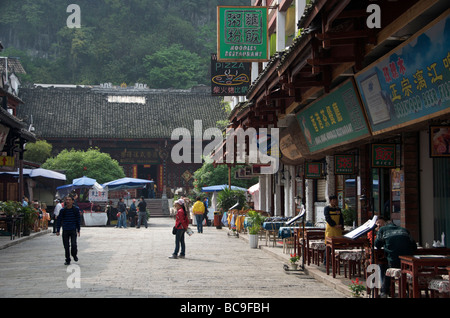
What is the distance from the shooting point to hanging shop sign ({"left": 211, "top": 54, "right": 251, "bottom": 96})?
25.3 m

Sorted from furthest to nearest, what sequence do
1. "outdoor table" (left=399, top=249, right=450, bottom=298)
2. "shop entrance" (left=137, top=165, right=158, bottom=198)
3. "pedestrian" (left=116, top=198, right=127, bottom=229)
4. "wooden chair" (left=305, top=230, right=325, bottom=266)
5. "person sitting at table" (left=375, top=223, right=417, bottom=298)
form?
"shop entrance" (left=137, top=165, right=158, bottom=198) → "pedestrian" (left=116, top=198, right=127, bottom=229) → "wooden chair" (left=305, top=230, right=325, bottom=266) → "person sitting at table" (left=375, top=223, right=417, bottom=298) → "outdoor table" (left=399, top=249, right=450, bottom=298)

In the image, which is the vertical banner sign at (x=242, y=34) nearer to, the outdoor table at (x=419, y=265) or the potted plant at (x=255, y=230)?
the potted plant at (x=255, y=230)

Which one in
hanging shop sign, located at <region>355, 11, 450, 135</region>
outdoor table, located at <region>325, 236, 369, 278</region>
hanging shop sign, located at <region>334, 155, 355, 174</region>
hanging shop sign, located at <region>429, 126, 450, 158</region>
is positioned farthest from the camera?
hanging shop sign, located at <region>334, 155, 355, 174</region>

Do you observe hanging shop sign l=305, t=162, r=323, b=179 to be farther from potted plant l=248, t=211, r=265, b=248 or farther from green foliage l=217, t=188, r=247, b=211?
green foliage l=217, t=188, r=247, b=211

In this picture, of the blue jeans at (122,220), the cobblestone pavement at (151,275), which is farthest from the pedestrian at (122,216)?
the cobblestone pavement at (151,275)

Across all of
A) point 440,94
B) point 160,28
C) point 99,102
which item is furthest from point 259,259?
point 160,28

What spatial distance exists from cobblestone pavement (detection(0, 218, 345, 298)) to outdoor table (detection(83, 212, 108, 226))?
16.5 meters

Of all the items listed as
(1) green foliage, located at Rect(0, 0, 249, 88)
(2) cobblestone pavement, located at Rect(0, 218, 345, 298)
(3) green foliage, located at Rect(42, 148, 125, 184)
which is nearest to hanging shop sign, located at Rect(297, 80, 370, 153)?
(2) cobblestone pavement, located at Rect(0, 218, 345, 298)

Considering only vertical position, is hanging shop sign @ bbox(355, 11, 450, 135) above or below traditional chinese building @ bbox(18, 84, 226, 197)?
below

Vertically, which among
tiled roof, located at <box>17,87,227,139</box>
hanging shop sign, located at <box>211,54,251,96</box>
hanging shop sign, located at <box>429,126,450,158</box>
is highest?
tiled roof, located at <box>17,87,227,139</box>

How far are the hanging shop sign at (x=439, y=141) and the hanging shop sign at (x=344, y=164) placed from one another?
7137 mm

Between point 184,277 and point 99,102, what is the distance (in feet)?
165

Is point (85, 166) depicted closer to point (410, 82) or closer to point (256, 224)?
point (256, 224)

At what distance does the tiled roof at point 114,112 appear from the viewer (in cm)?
5697
